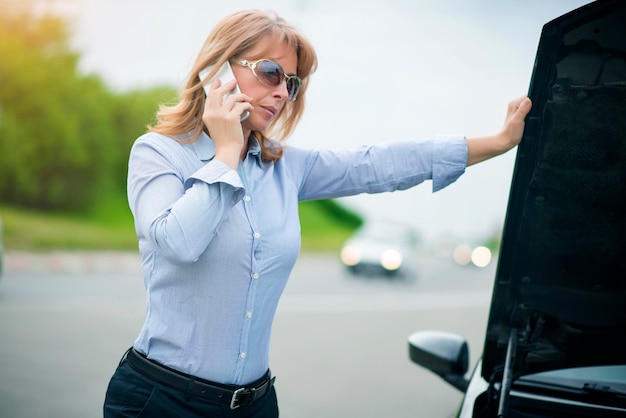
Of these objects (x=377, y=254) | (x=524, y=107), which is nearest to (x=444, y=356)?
(x=524, y=107)

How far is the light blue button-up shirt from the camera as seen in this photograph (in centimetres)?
184

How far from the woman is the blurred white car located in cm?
1571

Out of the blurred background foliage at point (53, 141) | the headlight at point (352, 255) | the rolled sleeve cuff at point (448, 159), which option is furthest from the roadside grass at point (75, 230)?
the rolled sleeve cuff at point (448, 159)

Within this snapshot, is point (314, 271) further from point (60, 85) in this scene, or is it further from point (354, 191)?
point (354, 191)

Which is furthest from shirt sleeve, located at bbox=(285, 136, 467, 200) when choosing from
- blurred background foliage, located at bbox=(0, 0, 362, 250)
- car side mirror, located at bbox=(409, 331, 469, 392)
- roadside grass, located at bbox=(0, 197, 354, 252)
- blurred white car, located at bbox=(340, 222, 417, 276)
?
blurred background foliage, located at bbox=(0, 0, 362, 250)

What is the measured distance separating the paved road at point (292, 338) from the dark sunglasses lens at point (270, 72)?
2.34 metres

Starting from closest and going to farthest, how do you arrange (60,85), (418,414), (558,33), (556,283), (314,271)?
(558,33)
(556,283)
(418,414)
(314,271)
(60,85)

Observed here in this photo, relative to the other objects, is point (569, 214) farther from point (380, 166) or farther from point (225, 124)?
point (225, 124)

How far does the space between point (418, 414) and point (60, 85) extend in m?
21.0

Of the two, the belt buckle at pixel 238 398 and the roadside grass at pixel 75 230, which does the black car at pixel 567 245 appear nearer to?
the belt buckle at pixel 238 398

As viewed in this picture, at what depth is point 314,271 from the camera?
20.0 meters

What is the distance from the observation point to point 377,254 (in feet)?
58.2

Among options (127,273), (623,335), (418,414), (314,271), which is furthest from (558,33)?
(314,271)

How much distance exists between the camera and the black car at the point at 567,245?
187cm
